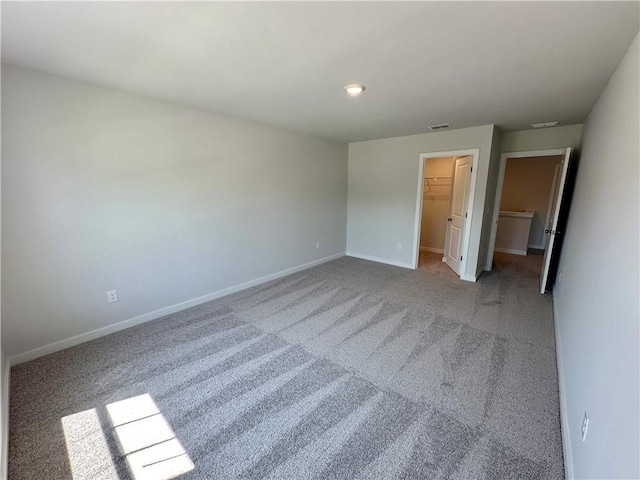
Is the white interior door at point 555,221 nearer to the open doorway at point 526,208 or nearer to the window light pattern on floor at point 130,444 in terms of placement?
the open doorway at point 526,208

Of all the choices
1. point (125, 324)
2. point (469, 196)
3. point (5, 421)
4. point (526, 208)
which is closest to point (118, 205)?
point (125, 324)

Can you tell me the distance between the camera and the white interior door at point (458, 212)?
13.6 ft

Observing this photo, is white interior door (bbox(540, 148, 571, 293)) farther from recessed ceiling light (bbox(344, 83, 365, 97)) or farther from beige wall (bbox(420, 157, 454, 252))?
recessed ceiling light (bbox(344, 83, 365, 97))

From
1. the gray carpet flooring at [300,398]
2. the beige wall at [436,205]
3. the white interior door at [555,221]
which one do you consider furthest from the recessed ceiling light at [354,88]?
the beige wall at [436,205]

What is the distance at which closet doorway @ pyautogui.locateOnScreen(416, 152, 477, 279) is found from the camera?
4137 mm

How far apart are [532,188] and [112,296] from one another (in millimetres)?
7730

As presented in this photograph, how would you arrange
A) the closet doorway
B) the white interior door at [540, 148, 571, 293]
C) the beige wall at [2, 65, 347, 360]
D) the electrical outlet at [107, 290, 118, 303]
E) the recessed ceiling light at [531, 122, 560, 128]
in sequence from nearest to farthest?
1. the beige wall at [2, 65, 347, 360]
2. the electrical outlet at [107, 290, 118, 303]
3. the white interior door at [540, 148, 571, 293]
4. the recessed ceiling light at [531, 122, 560, 128]
5. the closet doorway

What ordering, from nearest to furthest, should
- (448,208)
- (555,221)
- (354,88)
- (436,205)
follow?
1. (354,88)
2. (555,221)
3. (448,208)
4. (436,205)

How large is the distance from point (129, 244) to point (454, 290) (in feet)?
13.0

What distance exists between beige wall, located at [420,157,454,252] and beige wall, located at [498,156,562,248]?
1.39 meters

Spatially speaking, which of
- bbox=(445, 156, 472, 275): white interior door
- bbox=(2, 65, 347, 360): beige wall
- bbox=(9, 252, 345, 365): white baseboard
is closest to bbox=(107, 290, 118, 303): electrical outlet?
bbox=(2, 65, 347, 360): beige wall

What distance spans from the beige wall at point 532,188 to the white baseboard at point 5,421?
764 cm

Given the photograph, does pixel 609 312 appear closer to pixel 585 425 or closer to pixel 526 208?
pixel 585 425

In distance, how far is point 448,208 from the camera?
5309mm
